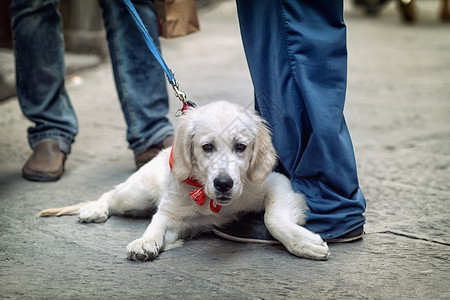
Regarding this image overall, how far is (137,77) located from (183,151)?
4.02ft

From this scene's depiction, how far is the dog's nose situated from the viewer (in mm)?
2525

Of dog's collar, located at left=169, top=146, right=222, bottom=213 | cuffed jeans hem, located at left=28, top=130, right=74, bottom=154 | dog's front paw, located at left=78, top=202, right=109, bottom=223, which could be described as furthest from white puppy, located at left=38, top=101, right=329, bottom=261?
cuffed jeans hem, located at left=28, top=130, right=74, bottom=154

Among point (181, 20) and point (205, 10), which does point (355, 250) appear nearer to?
point (181, 20)

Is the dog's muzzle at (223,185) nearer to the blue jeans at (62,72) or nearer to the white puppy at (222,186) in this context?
the white puppy at (222,186)

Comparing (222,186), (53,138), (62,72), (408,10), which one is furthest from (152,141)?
(408,10)

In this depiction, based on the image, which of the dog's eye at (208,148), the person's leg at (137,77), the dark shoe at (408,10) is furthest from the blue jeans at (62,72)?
the dark shoe at (408,10)

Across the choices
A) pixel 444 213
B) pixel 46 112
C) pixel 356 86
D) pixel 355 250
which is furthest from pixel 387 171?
pixel 356 86

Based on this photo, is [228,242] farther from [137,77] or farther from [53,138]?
[53,138]

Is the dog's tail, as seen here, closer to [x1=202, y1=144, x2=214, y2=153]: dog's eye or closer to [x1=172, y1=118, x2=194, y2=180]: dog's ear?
[x1=172, y1=118, x2=194, y2=180]: dog's ear

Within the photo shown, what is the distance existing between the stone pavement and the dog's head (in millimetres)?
306

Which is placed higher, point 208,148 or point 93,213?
point 208,148

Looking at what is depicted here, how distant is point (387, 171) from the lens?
3.93 m

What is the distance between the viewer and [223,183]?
8.28 feet

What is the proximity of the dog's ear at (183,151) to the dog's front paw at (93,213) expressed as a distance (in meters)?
0.56
